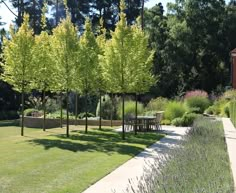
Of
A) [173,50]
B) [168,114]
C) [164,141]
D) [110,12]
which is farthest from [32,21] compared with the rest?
[164,141]

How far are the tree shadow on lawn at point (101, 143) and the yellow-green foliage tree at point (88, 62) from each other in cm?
259

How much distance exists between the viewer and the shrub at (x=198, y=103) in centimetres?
2886

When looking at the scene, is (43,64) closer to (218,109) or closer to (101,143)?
(101,143)

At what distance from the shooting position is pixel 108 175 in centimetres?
955

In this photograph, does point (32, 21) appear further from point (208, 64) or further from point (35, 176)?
point (35, 176)

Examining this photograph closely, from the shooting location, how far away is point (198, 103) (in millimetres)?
29406

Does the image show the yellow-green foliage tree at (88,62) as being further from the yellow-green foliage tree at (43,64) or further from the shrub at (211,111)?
the shrub at (211,111)

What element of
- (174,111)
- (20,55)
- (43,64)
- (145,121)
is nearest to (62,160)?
(20,55)

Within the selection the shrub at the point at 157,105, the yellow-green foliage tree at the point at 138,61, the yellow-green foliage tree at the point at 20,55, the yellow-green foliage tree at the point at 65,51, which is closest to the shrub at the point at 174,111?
the shrub at the point at 157,105

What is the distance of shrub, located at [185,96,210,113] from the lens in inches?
1136

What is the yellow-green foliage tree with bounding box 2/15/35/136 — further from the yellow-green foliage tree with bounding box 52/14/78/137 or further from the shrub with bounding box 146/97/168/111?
the shrub with bounding box 146/97/168/111

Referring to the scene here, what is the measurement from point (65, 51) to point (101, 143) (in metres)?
4.41

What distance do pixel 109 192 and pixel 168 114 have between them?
18503 mm

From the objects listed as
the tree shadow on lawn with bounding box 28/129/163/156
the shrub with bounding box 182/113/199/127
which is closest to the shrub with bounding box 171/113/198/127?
the shrub with bounding box 182/113/199/127
